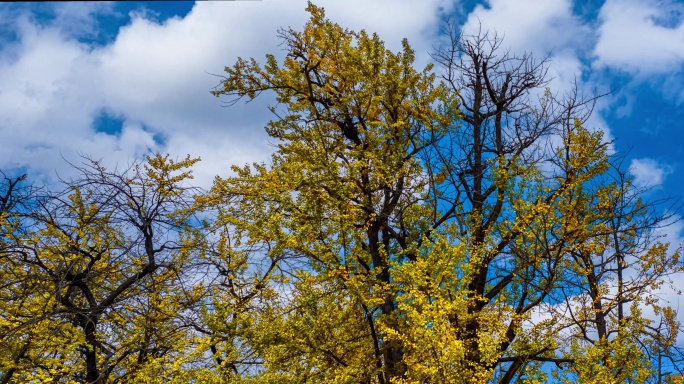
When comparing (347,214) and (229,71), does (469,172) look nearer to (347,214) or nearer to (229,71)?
(347,214)

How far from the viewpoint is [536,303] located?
985cm

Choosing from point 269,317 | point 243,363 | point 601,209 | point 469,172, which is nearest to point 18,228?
point 269,317

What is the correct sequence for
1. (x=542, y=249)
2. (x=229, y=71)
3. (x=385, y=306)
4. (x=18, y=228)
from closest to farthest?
(x=18, y=228) → (x=542, y=249) → (x=385, y=306) → (x=229, y=71)

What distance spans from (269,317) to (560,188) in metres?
5.22

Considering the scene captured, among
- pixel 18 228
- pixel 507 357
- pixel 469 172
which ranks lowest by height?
pixel 507 357

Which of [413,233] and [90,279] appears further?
[413,233]

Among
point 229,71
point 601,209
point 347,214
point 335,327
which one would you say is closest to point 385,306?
point 335,327

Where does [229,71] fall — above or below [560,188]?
above

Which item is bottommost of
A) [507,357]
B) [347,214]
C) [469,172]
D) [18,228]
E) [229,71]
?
[507,357]

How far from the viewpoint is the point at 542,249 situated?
9.81m

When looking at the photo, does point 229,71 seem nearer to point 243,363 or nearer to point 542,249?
point 243,363

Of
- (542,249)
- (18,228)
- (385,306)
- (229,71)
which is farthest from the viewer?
(229,71)

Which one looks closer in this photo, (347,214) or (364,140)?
(347,214)

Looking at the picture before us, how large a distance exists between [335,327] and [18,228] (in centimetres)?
554
